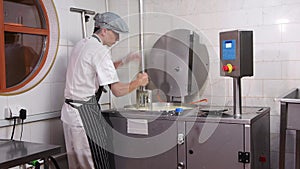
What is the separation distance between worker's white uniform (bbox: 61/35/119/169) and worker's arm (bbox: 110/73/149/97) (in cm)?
4

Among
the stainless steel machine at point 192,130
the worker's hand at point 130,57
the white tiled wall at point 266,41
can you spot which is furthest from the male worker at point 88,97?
the white tiled wall at point 266,41

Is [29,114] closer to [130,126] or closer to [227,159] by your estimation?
[130,126]

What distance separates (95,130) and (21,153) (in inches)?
27.7

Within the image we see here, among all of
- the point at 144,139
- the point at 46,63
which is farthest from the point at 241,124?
the point at 46,63

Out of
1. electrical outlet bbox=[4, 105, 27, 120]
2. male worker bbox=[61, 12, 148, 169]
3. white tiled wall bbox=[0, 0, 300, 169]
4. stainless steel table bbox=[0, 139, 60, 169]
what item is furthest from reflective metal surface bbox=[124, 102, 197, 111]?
stainless steel table bbox=[0, 139, 60, 169]

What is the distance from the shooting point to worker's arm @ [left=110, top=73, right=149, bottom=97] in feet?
7.68

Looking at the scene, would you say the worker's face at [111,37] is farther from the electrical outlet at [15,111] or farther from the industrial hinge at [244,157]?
the industrial hinge at [244,157]

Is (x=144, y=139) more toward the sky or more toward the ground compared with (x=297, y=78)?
more toward the ground

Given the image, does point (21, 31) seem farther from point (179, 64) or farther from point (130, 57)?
point (179, 64)

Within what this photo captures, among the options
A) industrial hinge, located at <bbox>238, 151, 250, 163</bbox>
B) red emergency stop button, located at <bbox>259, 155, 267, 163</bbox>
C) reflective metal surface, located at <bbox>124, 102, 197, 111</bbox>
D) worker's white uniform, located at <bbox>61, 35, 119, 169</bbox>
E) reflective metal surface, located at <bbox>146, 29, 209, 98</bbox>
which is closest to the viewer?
industrial hinge, located at <bbox>238, 151, 250, 163</bbox>

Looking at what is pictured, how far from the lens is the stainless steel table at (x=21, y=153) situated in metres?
1.56

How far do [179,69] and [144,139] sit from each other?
0.66 meters

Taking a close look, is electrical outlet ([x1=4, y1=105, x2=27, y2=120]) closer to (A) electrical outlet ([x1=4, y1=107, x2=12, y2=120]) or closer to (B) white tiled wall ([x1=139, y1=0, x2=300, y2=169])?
(A) electrical outlet ([x1=4, y1=107, x2=12, y2=120])

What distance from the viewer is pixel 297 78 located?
2.46m
